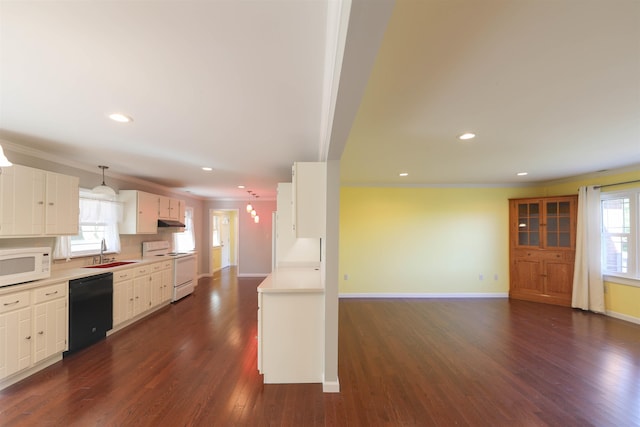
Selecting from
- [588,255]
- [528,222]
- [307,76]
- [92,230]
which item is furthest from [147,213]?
[588,255]

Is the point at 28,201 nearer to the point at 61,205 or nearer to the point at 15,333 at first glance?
the point at 61,205

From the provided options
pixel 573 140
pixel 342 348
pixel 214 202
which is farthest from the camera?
pixel 214 202

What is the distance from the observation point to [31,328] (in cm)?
253

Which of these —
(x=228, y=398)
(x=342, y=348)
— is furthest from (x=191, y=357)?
(x=342, y=348)

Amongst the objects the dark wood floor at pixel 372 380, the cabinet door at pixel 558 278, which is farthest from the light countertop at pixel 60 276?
the cabinet door at pixel 558 278

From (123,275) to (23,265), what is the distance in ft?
4.10

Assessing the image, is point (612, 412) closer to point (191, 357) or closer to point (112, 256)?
point (191, 357)

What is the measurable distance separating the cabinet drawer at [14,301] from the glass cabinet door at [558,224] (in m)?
7.70

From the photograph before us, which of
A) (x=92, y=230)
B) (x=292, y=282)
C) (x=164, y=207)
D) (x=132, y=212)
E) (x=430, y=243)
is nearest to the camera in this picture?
(x=292, y=282)

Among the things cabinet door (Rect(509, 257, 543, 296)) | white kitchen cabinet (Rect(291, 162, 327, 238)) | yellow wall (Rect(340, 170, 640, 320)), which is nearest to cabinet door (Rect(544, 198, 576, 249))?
cabinet door (Rect(509, 257, 543, 296))

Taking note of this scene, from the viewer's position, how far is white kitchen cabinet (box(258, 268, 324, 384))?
2479mm

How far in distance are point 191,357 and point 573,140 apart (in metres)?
4.85

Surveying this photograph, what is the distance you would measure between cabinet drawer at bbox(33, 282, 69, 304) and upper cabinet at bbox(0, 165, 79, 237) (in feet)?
1.97

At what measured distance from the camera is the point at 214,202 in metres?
7.80
